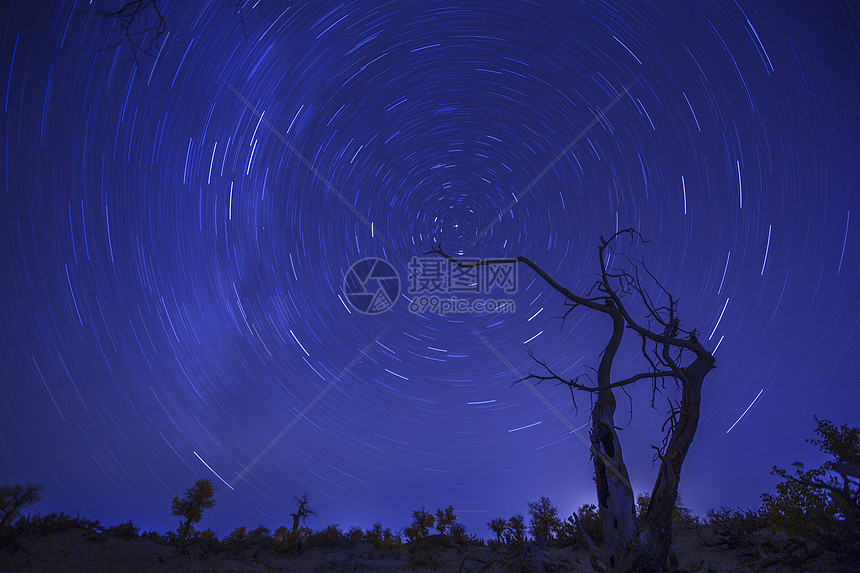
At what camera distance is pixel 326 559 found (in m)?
10.9

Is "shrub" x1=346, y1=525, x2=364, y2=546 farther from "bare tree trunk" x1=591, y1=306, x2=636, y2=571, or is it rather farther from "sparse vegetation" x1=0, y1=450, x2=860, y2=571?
"bare tree trunk" x1=591, y1=306, x2=636, y2=571

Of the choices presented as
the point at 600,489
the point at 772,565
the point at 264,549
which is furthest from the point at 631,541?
the point at 264,549

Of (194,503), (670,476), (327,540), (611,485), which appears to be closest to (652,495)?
(670,476)

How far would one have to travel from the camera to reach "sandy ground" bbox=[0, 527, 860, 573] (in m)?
6.82

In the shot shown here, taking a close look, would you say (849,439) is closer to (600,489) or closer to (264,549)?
(600,489)

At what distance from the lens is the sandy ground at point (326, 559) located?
6816 mm

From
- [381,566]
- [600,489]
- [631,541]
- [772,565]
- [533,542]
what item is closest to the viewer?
[631,541]

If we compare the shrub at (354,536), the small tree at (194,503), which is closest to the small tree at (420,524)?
the shrub at (354,536)

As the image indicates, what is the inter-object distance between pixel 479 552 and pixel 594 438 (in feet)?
29.1

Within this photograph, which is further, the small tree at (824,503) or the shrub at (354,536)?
the shrub at (354,536)

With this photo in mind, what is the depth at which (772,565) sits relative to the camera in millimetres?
5656

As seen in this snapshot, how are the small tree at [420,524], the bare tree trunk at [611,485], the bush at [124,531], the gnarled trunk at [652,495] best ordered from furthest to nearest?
the small tree at [420,524] → the bush at [124,531] → the bare tree trunk at [611,485] → the gnarled trunk at [652,495]

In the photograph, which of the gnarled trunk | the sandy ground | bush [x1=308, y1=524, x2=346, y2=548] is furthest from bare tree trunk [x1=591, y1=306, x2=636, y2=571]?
bush [x1=308, y1=524, x2=346, y2=548]

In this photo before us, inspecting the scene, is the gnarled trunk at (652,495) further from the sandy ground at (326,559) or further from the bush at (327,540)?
the bush at (327,540)
